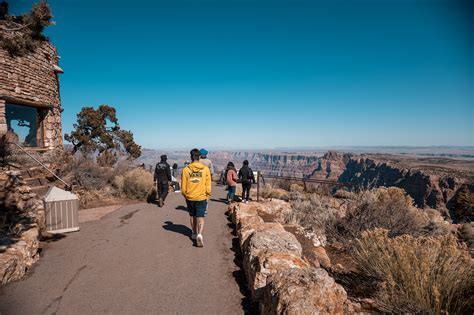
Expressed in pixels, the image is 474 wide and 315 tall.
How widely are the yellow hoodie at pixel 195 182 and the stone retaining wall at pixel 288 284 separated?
154cm

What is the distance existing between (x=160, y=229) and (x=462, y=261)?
5976 mm

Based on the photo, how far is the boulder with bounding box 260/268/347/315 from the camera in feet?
7.29

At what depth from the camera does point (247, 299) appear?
3.44 meters

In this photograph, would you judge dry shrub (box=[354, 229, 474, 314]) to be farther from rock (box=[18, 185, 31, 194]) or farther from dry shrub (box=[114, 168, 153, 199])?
dry shrub (box=[114, 168, 153, 199])

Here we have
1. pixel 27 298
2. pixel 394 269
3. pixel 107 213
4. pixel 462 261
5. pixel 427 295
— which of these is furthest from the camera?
pixel 107 213

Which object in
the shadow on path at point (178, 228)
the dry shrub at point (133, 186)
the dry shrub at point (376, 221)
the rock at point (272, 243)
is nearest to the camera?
the rock at point (272, 243)

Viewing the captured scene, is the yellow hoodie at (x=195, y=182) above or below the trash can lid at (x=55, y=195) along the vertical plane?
above

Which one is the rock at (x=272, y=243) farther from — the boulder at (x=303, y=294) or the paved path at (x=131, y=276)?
the boulder at (x=303, y=294)

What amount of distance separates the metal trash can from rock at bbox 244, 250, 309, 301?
491 centimetres

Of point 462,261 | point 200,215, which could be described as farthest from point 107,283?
point 462,261

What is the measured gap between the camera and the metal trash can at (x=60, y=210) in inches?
229

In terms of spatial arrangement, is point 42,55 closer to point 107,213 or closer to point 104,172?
point 104,172

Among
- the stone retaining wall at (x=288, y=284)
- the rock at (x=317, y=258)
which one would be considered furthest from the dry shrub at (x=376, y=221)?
the stone retaining wall at (x=288, y=284)

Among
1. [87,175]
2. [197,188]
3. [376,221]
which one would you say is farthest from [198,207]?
[87,175]
